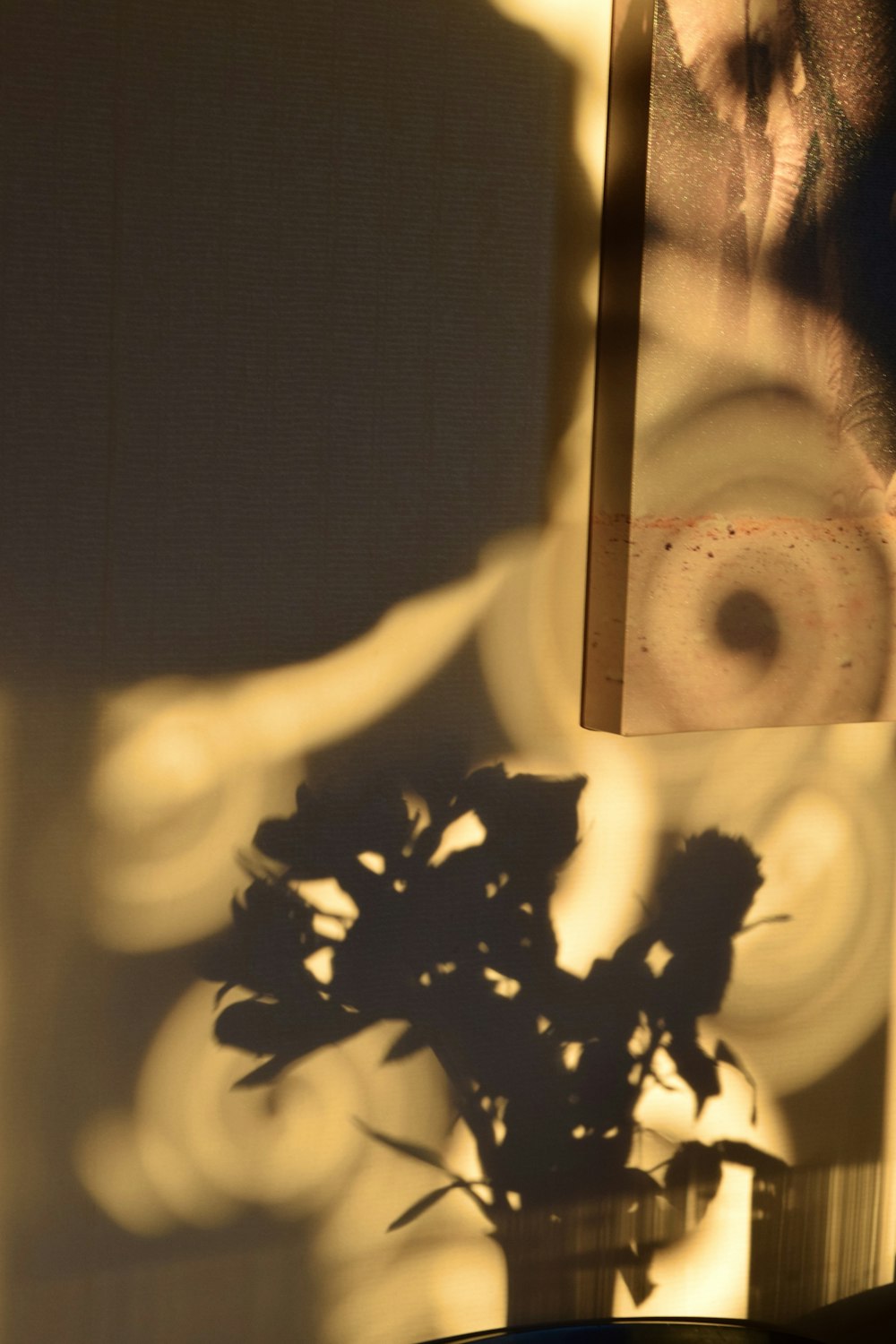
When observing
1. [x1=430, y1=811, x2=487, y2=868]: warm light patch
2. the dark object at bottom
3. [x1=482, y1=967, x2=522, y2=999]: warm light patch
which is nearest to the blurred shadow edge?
the dark object at bottom

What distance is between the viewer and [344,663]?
124 cm

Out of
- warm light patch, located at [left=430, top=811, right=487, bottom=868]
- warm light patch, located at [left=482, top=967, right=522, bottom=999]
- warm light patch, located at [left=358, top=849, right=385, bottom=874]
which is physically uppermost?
warm light patch, located at [left=430, top=811, right=487, bottom=868]

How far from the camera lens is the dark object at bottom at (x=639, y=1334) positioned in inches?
51.2

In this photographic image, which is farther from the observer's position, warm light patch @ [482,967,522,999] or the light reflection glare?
warm light patch @ [482,967,522,999]

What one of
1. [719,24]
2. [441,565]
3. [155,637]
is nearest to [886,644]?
[441,565]

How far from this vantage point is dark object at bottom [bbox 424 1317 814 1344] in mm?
1301

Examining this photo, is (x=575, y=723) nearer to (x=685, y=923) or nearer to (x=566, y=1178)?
(x=685, y=923)

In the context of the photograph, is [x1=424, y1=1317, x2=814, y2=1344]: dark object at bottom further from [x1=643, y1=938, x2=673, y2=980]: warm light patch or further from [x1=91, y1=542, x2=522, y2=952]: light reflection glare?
[x1=91, y1=542, x2=522, y2=952]: light reflection glare

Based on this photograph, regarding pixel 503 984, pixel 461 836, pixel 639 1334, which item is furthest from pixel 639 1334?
pixel 461 836

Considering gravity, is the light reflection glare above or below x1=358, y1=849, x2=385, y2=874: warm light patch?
above

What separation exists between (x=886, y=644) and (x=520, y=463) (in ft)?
1.30

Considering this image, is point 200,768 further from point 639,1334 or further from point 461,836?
point 639,1334

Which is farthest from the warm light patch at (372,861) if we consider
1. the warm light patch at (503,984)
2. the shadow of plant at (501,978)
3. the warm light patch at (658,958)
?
the warm light patch at (658,958)

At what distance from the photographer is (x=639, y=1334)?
1.30m
